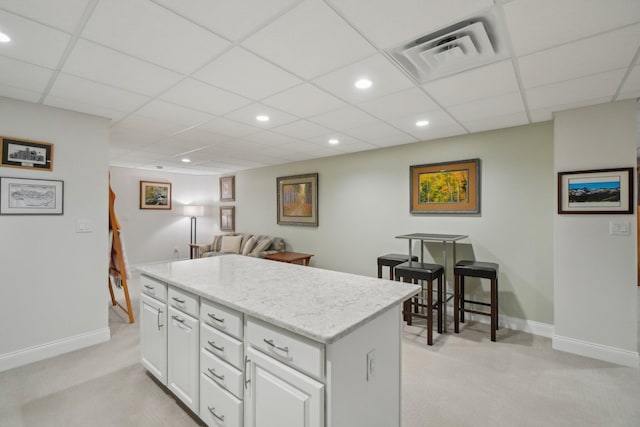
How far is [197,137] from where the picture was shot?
3826mm

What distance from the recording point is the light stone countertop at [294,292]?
1271 mm

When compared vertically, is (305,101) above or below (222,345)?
above

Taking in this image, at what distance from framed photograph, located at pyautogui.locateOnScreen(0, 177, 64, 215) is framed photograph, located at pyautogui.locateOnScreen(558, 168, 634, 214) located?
490 cm

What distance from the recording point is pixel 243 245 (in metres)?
6.20

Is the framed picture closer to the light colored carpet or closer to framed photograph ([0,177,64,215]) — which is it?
the light colored carpet

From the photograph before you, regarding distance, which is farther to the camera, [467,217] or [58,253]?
[467,217]

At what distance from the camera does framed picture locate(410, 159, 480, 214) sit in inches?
145

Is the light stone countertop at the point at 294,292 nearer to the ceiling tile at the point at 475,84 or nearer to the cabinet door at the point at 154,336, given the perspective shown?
the cabinet door at the point at 154,336

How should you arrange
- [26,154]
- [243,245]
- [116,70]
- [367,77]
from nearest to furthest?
[116,70]
[367,77]
[26,154]
[243,245]

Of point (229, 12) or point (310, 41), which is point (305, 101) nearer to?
point (310, 41)

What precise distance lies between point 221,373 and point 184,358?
45cm

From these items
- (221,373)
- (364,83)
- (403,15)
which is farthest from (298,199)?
(403,15)

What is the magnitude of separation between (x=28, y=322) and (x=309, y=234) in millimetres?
3792

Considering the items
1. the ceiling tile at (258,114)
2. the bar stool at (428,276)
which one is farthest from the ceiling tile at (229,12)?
the bar stool at (428,276)
